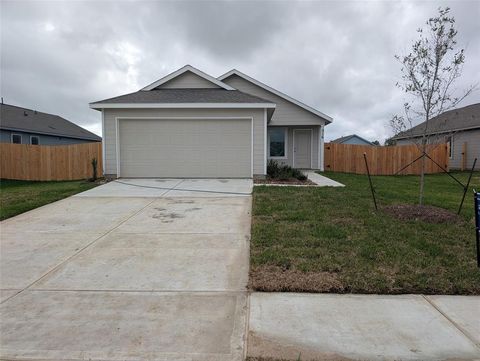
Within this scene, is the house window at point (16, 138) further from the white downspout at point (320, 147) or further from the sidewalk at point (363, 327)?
the sidewalk at point (363, 327)

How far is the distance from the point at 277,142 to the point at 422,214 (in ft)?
42.3

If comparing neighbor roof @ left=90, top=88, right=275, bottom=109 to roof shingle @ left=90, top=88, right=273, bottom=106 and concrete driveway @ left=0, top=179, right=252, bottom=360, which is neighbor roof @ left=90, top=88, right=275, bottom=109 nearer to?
roof shingle @ left=90, top=88, right=273, bottom=106

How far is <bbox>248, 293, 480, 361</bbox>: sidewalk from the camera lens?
9.06 ft

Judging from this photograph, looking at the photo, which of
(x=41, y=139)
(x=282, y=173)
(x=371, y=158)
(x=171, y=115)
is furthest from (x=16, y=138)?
(x=371, y=158)

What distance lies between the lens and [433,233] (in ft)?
19.5

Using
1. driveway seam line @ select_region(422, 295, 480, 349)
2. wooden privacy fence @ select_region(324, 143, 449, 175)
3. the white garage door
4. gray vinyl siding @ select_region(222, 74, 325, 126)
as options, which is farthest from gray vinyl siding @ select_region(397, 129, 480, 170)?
driveway seam line @ select_region(422, 295, 480, 349)

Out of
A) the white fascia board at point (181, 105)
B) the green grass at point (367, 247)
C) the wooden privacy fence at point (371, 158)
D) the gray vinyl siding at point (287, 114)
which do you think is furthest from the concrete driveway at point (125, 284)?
the wooden privacy fence at point (371, 158)

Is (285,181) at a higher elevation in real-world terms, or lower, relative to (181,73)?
lower

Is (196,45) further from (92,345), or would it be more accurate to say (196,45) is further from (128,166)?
(92,345)

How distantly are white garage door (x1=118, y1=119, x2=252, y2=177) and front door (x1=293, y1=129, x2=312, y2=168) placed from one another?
260 inches

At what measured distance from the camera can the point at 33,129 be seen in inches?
925

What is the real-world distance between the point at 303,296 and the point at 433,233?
135 inches

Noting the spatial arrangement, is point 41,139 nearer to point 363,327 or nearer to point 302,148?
point 302,148

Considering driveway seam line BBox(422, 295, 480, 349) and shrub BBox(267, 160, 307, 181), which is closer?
driveway seam line BBox(422, 295, 480, 349)
